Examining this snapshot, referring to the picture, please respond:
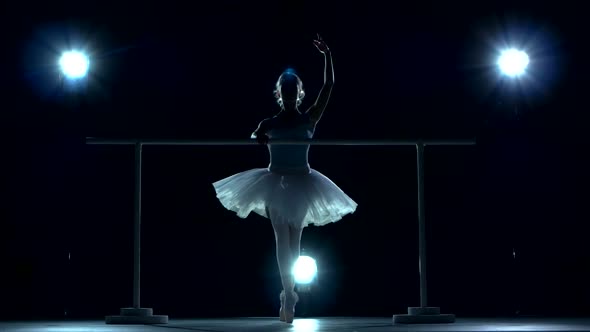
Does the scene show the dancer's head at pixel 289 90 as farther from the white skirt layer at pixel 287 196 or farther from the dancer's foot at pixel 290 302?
the dancer's foot at pixel 290 302

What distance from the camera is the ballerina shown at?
4527 mm

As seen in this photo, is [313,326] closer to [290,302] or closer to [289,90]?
[290,302]

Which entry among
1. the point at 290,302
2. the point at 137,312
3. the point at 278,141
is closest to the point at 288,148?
the point at 278,141

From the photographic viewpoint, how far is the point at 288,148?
15.2ft

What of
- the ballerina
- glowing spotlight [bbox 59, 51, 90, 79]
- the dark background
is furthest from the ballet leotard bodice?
glowing spotlight [bbox 59, 51, 90, 79]

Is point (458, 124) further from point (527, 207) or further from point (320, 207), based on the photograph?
point (320, 207)

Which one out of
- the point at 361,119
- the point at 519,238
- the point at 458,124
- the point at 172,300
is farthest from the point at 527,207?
the point at 172,300

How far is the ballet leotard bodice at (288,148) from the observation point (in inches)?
183

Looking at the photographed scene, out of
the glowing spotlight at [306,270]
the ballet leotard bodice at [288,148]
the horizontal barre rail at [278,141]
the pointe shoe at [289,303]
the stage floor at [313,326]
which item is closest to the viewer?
the stage floor at [313,326]

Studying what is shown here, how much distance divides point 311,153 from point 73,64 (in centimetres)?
146

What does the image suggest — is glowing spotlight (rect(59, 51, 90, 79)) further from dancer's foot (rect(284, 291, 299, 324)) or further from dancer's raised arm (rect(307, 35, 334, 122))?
dancer's foot (rect(284, 291, 299, 324))

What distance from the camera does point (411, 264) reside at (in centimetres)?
603

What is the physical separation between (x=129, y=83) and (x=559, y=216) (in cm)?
260

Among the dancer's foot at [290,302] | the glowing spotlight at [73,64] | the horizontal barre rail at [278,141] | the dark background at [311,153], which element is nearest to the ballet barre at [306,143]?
the horizontal barre rail at [278,141]
